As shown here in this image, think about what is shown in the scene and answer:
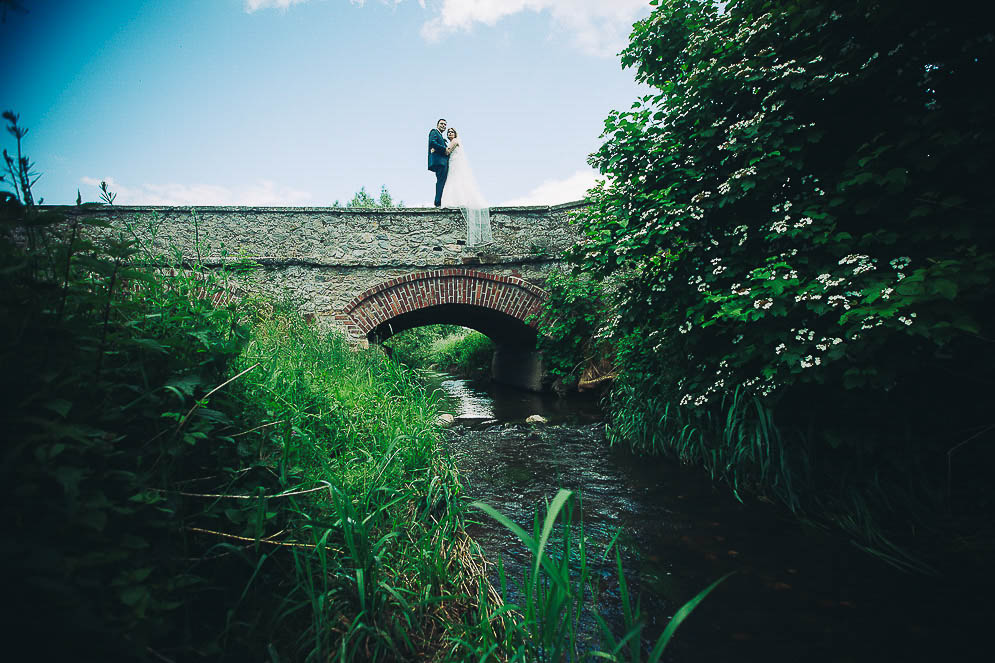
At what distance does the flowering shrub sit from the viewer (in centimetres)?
175

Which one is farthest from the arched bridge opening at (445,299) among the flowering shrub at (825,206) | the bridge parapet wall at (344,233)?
the flowering shrub at (825,206)

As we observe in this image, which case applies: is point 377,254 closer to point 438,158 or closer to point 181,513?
point 438,158

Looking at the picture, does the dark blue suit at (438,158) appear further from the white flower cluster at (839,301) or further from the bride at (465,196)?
the white flower cluster at (839,301)

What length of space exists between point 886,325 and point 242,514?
2.43 metres

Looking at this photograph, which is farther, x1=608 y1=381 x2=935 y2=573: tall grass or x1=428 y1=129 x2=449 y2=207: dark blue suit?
x1=428 y1=129 x2=449 y2=207: dark blue suit

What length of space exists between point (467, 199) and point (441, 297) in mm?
1902

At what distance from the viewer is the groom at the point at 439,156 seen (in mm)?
7750

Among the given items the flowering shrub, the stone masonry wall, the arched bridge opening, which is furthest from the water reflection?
the flowering shrub

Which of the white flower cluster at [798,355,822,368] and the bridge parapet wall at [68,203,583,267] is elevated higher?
the bridge parapet wall at [68,203,583,267]

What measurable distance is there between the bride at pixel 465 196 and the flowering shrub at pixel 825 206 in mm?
3777

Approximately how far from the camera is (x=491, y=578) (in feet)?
6.39

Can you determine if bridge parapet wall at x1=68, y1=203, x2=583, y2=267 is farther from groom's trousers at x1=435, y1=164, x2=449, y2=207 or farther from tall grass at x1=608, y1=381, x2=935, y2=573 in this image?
tall grass at x1=608, y1=381, x2=935, y2=573

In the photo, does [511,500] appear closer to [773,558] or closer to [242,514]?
[773,558]

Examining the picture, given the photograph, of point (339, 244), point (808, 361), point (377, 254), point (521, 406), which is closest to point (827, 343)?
point (808, 361)
